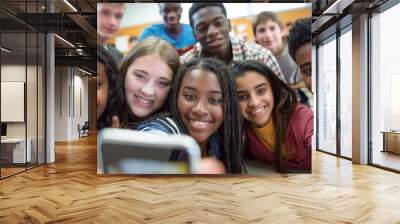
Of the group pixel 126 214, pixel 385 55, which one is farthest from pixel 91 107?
pixel 126 214

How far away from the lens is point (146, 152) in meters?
6.45

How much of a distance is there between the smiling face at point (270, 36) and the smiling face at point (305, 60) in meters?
0.33

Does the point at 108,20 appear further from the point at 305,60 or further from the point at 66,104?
the point at 66,104

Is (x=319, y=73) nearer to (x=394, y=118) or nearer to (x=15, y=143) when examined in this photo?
(x=394, y=118)

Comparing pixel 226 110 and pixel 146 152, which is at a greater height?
pixel 226 110

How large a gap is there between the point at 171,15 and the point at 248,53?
4.62ft

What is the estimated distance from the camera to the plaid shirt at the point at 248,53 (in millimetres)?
6426

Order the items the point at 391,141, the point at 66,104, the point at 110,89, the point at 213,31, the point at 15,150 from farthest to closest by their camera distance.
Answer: the point at 66,104 → the point at 391,141 → the point at 15,150 → the point at 110,89 → the point at 213,31

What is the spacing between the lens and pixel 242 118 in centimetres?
639

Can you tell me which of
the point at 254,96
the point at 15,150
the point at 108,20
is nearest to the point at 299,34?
the point at 254,96

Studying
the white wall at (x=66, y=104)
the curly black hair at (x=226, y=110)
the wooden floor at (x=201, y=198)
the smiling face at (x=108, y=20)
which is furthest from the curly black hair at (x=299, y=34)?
the white wall at (x=66, y=104)

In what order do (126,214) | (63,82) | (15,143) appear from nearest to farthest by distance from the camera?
(126,214)
(15,143)
(63,82)

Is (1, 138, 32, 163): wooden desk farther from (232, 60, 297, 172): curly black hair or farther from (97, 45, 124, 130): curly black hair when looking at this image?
(232, 60, 297, 172): curly black hair

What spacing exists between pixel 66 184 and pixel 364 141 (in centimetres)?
595
